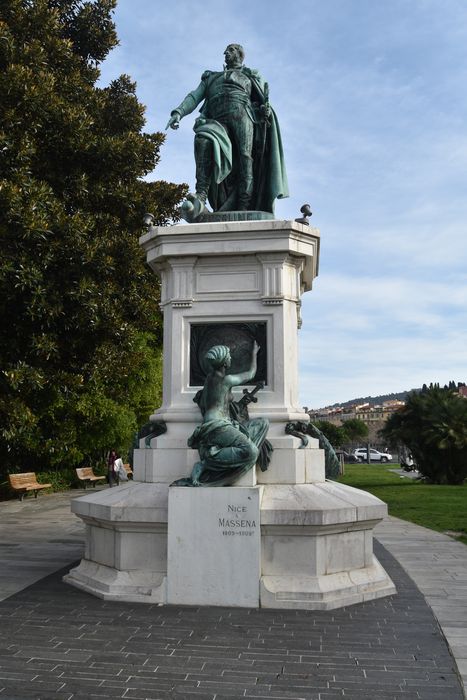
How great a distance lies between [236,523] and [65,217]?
9522 millimetres

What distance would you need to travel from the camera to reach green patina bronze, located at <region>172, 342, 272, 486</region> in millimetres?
5926

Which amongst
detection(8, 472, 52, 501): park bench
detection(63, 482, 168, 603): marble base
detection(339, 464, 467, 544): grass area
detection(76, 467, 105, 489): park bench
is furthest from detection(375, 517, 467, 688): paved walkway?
detection(76, 467, 105, 489): park bench

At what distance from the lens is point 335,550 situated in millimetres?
5859

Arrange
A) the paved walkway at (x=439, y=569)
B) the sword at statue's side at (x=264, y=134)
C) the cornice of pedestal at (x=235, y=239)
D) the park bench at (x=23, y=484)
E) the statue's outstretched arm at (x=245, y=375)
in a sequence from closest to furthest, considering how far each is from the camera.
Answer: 1. the paved walkway at (x=439, y=569)
2. the statue's outstretched arm at (x=245, y=375)
3. the cornice of pedestal at (x=235, y=239)
4. the sword at statue's side at (x=264, y=134)
5. the park bench at (x=23, y=484)

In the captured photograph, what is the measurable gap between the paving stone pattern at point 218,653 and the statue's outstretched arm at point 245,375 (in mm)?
2157

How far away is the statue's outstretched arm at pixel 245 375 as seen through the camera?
6.43 metres

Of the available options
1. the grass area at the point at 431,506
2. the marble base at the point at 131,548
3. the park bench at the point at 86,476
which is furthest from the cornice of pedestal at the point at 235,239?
the park bench at the point at 86,476

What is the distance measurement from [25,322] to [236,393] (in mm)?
8063

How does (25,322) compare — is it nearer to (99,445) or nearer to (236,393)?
(236,393)

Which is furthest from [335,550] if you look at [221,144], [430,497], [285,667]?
[430,497]

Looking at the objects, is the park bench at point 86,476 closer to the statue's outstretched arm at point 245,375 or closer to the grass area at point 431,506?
the grass area at point 431,506

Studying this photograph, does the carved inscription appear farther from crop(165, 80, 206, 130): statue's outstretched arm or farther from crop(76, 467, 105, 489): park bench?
crop(76, 467, 105, 489): park bench

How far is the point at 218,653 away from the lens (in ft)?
14.3

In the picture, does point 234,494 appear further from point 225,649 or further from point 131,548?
point 225,649
